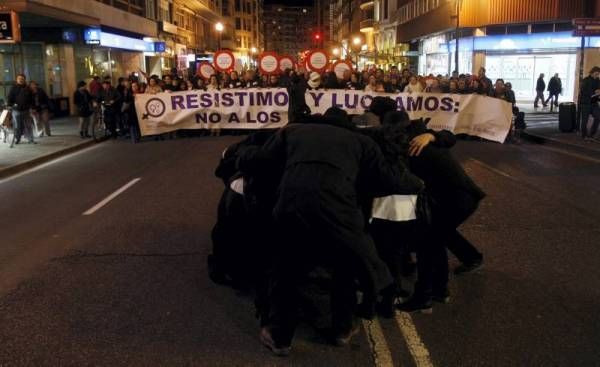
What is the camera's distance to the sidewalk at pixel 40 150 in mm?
13780

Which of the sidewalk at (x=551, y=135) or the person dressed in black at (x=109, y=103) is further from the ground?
the person dressed in black at (x=109, y=103)

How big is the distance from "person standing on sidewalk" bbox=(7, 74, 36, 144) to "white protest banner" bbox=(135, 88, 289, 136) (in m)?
2.83

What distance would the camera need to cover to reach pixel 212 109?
19062mm

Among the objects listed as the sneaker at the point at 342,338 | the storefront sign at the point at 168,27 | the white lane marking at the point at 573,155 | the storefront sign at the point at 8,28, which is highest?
the storefront sign at the point at 168,27

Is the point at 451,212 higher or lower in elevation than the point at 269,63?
lower

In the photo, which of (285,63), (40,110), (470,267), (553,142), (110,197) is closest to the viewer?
(470,267)

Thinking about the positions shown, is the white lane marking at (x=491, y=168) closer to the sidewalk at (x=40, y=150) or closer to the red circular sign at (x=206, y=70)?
the sidewalk at (x=40, y=150)

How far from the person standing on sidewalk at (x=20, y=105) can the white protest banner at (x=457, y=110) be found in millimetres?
7457

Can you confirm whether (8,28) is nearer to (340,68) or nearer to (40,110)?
(40,110)

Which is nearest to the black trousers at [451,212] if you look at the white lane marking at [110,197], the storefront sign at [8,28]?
the white lane marking at [110,197]

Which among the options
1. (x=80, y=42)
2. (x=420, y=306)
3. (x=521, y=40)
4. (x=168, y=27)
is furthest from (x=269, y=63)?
(x=168, y=27)

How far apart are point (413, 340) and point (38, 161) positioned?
1206 centimetres

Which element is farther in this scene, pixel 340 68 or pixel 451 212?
pixel 340 68

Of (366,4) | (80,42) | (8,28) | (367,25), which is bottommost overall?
(8,28)
